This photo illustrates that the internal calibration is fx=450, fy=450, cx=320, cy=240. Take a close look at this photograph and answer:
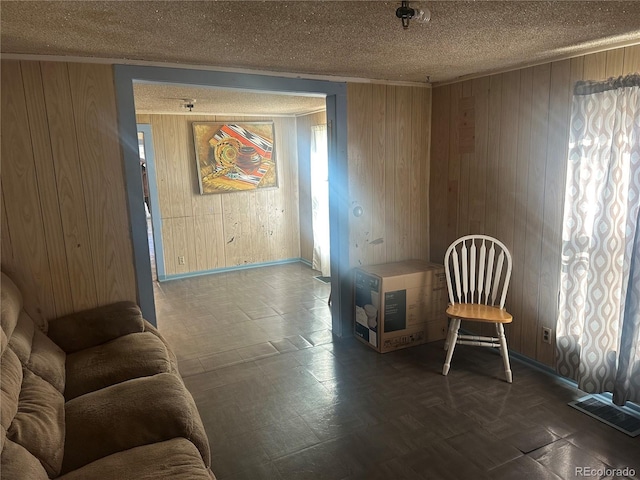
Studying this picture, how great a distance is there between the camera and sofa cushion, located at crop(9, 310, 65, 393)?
7.16ft

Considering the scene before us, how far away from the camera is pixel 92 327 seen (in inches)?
109

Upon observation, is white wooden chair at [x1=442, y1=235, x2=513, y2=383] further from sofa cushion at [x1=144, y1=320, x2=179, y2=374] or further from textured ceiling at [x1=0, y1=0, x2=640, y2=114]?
sofa cushion at [x1=144, y1=320, x2=179, y2=374]

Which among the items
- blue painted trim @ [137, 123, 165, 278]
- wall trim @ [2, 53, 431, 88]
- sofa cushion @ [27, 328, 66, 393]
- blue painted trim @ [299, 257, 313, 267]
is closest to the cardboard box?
wall trim @ [2, 53, 431, 88]

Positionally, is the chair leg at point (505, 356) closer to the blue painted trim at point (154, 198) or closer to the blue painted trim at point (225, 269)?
the blue painted trim at point (225, 269)

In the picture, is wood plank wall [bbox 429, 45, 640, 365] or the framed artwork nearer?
wood plank wall [bbox 429, 45, 640, 365]

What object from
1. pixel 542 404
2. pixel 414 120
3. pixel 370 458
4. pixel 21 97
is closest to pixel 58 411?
pixel 370 458

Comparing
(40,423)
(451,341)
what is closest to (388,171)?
(451,341)

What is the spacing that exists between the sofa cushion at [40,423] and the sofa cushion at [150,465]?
115 mm

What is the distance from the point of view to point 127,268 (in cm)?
299

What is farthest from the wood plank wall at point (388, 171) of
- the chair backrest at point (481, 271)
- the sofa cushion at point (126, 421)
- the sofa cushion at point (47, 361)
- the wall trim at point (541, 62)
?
the sofa cushion at point (47, 361)

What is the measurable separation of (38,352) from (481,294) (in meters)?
3.01

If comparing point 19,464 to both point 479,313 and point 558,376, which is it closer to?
point 479,313

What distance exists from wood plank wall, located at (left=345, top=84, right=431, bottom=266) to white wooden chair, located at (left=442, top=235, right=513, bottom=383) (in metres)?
0.65

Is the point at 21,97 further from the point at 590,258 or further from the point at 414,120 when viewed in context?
the point at 590,258
